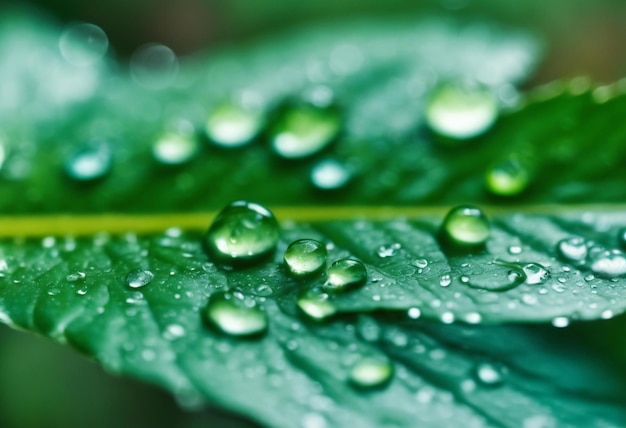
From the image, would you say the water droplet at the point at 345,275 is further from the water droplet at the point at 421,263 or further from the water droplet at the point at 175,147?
the water droplet at the point at 175,147

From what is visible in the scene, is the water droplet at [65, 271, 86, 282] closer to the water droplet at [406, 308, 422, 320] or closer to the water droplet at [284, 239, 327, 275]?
the water droplet at [284, 239, 327, 275]

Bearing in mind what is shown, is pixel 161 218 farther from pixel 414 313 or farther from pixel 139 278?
pixel 414 313

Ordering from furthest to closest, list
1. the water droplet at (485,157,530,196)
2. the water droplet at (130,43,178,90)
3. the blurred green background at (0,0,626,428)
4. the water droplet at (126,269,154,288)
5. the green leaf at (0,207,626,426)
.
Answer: the water droplet at (130,43,178,90) → the blurred green background at (0,0,626,428) → the water droplet at (485,157,530,196) → the water droplet at (126,269,154,288) → the green leaf at (0,207,626,426)

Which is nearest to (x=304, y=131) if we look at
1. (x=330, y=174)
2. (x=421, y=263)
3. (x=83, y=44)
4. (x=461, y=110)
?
(x=330, y=174)

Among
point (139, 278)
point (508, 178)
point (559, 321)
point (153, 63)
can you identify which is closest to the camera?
point (559, 321)

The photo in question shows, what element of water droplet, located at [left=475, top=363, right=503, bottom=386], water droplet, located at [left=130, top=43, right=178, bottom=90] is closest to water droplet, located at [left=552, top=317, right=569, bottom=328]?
water droplet, located at [left=475, top=363, right=503, bottom=386]
